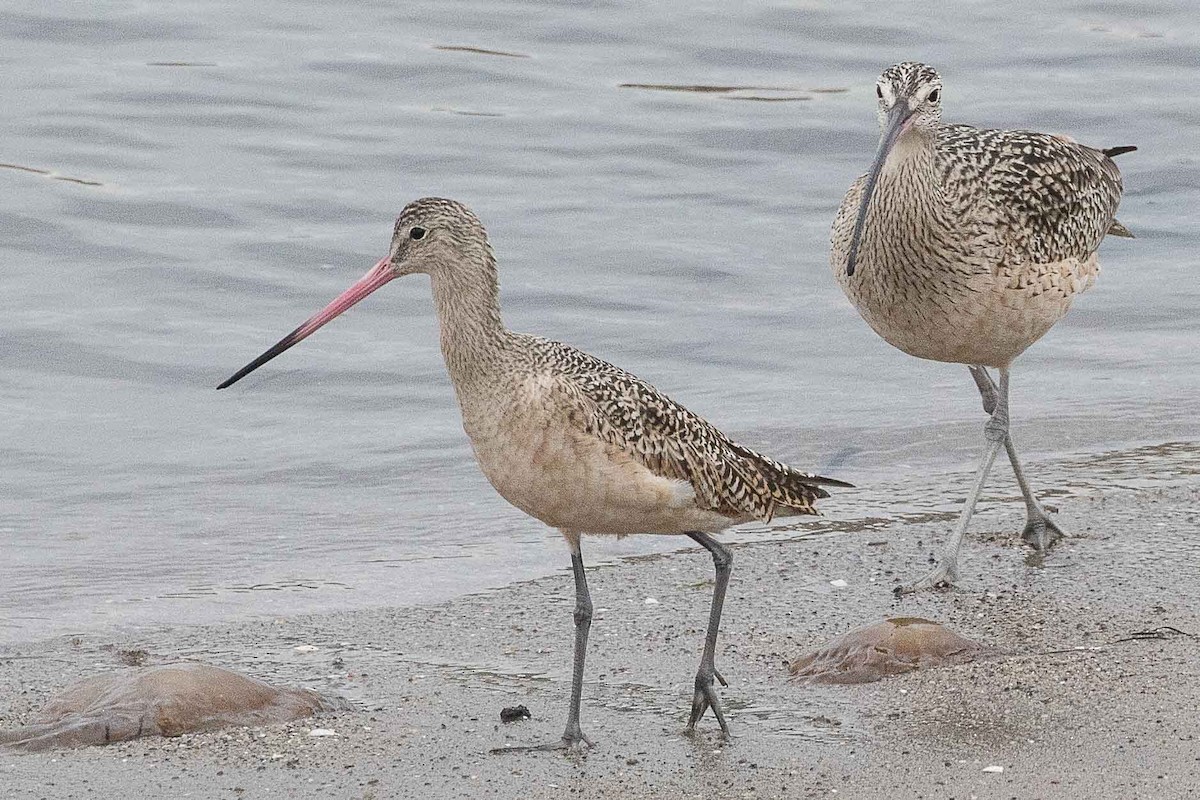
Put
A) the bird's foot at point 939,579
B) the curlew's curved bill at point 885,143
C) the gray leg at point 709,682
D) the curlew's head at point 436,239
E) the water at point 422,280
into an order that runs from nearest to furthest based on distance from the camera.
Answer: the gray leg at point 709,682
the curlew's head at point 436,239
the bird's foot at point 939,579
the curlew's curved bill at point 885,143
the water at point 422,280

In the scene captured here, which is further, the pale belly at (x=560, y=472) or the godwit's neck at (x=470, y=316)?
the godwit's neck at (x=470, y=316)

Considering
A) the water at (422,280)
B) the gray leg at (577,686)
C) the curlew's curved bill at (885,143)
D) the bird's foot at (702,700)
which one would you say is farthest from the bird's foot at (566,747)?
the curlew's curved bill at (885,143)

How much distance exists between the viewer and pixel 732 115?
48.3ft

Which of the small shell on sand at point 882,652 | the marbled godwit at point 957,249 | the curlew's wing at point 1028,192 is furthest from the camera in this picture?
the curlew's wing at point 1028,192

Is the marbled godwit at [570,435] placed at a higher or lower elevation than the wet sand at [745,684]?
higher

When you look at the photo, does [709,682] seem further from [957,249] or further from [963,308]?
[957,249]

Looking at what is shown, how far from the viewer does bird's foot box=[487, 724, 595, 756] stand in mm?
5340

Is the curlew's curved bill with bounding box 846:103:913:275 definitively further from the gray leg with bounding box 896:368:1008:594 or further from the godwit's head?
the godwit's head

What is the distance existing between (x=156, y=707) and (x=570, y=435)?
53.3 inches

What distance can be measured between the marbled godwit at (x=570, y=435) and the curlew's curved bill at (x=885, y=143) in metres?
1.45

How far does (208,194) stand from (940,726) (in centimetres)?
837

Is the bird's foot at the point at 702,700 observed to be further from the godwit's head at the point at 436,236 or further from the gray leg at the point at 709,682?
the godwit's head at the point at 436,236

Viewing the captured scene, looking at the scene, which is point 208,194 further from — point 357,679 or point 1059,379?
point 357,679

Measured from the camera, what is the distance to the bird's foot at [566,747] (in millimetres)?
5340
